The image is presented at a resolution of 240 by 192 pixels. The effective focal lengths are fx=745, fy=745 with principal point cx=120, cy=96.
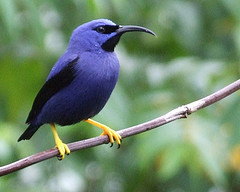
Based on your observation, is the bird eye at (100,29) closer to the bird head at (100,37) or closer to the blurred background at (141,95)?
the bird head at (100,37)

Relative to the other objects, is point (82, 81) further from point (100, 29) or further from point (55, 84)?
point (100, 29)

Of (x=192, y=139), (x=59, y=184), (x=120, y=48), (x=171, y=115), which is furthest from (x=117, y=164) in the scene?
(x=171, y=115)

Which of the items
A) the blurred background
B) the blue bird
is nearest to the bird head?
the blue bird

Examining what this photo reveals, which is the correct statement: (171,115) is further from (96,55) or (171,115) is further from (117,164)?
(117,164)

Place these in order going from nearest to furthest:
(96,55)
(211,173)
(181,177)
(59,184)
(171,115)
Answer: (171,115)
(96,55)
(211,173)
(181,177)
(59,184)

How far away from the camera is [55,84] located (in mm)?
4973

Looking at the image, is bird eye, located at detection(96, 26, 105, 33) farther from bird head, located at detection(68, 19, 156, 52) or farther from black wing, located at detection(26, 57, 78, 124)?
black wing, located at detection(26, 57, 78, 124)

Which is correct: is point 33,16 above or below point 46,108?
above

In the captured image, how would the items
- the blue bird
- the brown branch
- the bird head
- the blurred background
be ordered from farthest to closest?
1. the blurred background
2. the bird head
3. the blue bird
4. the brown branch

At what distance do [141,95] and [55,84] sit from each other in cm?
163

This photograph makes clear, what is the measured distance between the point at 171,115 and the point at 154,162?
6.99 ft

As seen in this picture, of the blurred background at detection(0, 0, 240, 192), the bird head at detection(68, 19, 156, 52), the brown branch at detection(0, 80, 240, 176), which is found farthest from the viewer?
the blurred background at detection(0, 0, 240, 192)

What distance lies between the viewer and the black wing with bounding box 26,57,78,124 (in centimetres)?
491

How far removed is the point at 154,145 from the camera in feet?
18.1
